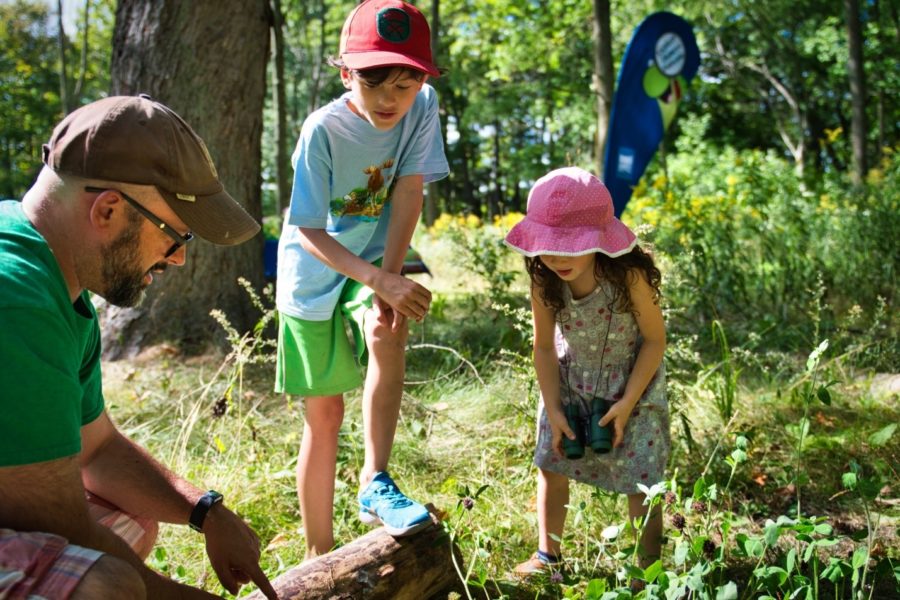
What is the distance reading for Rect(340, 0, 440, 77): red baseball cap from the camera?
2395 mm

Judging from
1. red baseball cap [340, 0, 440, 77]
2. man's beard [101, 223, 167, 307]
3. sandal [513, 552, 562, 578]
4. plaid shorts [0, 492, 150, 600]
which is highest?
red baseball cap [340, 0, 440, 77]

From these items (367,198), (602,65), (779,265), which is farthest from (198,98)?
(602,65)

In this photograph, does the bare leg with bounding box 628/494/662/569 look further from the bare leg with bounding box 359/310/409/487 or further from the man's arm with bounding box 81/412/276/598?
the man's arm with bounding box 81/412/276/598

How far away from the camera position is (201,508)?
1.97 m

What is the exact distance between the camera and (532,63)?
18406 millimetres

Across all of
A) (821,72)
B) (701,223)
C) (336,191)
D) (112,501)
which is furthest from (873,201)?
(821,72)

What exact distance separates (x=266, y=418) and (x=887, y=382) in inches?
119

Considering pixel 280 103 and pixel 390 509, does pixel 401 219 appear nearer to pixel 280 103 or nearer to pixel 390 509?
pixel 390 509

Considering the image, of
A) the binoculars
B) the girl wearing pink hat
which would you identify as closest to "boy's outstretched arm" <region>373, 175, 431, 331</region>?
the girl wearing pink hat

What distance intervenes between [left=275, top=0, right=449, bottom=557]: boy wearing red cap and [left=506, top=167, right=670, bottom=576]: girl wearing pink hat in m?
0.41

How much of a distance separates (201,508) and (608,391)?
1.28 m

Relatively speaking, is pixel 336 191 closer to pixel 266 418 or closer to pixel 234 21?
pixel 266 418

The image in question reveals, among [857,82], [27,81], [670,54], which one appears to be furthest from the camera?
[27,81]

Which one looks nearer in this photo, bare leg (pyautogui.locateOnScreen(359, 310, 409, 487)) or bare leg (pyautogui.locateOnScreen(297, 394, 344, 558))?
bare leg (pyautogui.locateOnScreen(359, 310, 409, 487))
